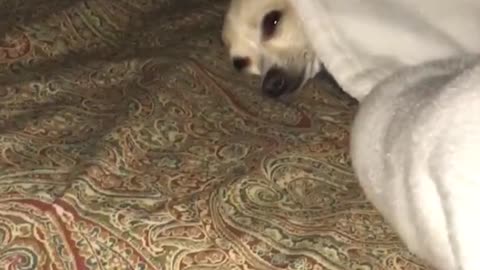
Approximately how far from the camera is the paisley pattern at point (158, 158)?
0.83m

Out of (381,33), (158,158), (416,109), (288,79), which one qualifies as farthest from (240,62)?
(416,109)

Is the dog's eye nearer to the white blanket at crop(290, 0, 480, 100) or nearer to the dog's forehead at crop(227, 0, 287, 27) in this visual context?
the dog's forehead at crop(227, 0, 287, 27)

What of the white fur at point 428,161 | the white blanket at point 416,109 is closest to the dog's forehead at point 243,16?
Answer: the white blanket at point 416,109

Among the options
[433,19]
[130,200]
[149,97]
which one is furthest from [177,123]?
[433,19]

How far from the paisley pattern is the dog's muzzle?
25 millimetres

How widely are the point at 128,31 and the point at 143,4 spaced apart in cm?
7

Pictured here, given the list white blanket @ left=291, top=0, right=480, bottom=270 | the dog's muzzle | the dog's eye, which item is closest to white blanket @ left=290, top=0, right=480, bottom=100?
white blanket @ left=291, top=0, right=480, bottom=270

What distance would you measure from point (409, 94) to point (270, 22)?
0.57 metres

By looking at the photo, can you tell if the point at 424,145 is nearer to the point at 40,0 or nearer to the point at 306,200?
the point at 306,200

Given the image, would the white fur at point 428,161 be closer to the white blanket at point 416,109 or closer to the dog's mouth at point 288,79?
the white blanket at point 416,109

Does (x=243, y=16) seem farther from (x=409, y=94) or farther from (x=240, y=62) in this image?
(x=409, y=94)

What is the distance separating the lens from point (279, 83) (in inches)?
50.3

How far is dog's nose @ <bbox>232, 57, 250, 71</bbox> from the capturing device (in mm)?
1327

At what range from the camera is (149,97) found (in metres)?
1.10
